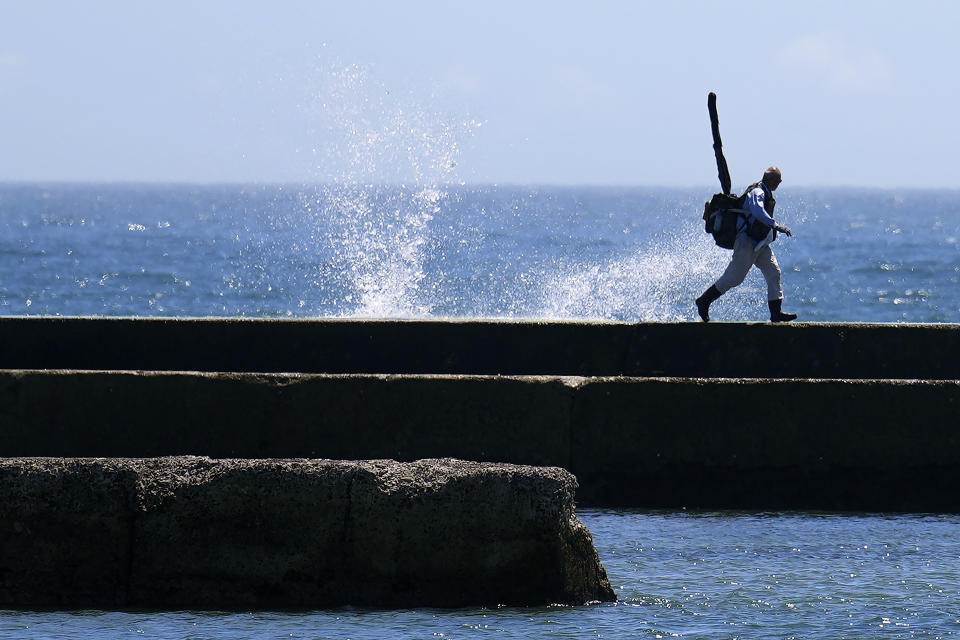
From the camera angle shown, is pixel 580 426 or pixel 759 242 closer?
pixel 580 426

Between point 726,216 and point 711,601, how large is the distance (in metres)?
5.10

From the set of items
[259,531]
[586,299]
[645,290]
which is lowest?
[259,531]

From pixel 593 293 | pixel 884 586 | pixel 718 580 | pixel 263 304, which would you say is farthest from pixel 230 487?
pixel 263 304

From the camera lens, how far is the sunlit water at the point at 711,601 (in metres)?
5.85

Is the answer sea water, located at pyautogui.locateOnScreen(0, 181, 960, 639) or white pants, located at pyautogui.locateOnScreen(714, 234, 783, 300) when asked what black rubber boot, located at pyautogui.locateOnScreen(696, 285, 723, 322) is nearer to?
white pants, located at pyautogui.locateOnScreen(714, 234, 783, 300)

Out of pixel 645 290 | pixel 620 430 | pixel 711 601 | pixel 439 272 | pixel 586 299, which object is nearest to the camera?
pixel 711 601

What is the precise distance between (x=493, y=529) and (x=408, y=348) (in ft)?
14.0

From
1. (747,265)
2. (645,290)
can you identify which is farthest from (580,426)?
(645,290)

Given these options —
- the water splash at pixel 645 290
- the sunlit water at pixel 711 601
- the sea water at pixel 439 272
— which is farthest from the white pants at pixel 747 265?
the water splash at pixel 645 290

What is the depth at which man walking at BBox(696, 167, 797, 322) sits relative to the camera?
11031mm

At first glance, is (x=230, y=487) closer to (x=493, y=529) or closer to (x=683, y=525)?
(x=493, y=529)

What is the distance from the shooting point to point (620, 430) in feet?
28.7

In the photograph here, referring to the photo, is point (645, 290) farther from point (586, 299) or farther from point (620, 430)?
point (620, 430)

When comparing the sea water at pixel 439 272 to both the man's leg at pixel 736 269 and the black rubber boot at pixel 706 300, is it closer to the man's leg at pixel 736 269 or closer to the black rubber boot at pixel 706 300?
the black rubber boot at pixel 706 300
